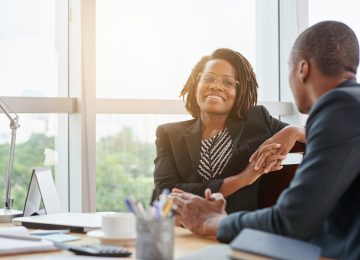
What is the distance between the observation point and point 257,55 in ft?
12.9

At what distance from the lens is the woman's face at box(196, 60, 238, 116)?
2.58 metres

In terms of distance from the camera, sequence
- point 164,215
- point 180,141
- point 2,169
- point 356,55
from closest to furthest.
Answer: point 164,215 → point 356,55 → point 180,141 → point 2,169

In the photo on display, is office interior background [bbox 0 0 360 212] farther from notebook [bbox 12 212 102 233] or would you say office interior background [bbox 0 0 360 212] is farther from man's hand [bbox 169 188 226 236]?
man's hand [bbox 169 188 226 236]

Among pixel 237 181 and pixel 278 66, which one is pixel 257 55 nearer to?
pixel 278 66

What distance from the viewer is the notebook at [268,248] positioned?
126 cm

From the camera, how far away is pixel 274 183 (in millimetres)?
2518

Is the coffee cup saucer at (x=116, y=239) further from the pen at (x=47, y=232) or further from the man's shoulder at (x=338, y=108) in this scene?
the man's shoulder at (x=338, y=108)

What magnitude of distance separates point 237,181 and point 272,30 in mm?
1786

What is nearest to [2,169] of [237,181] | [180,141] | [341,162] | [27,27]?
[27,27]

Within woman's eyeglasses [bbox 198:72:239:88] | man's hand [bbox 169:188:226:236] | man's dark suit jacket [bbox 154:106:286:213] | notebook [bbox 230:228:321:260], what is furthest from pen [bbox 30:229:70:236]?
woman's eyeglasses [bbox 198:72:239:88]

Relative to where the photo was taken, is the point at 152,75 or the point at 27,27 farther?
the point at 152,75

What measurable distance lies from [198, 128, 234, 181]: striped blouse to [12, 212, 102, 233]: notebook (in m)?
0.58

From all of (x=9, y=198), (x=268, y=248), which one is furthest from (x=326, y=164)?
(x=9, y=198)

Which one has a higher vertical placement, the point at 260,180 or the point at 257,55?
the point at 257,55
